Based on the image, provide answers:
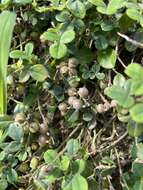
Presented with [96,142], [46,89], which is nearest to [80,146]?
[96,142]

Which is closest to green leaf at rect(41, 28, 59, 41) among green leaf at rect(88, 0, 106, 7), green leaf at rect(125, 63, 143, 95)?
green leaf at rect(88, 0, 106, 7)

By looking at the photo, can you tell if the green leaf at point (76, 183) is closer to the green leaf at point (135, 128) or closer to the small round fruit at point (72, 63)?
the green leaf at point (135, 128)

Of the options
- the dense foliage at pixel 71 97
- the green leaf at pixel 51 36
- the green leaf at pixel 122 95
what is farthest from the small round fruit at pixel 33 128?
the green leaf at pixel 122 95

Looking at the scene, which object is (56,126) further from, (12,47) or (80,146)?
(12,47)

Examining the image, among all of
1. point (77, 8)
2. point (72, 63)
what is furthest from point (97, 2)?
point (72, 63)

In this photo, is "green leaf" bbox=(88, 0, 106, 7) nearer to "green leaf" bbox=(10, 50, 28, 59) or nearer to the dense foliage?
the dense foliage
